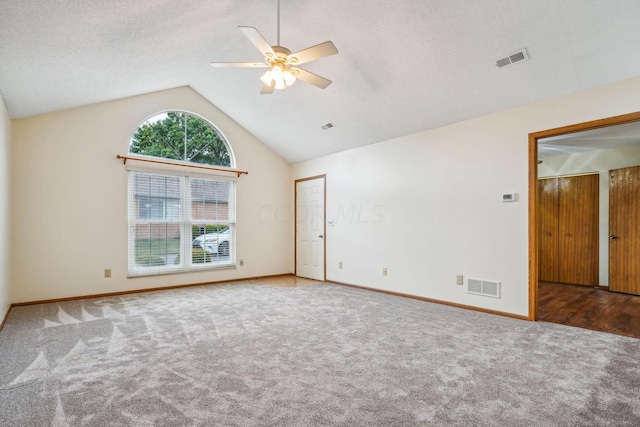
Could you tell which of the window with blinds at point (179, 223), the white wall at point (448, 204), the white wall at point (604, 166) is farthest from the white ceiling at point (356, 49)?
the white wall at point (604, 166)

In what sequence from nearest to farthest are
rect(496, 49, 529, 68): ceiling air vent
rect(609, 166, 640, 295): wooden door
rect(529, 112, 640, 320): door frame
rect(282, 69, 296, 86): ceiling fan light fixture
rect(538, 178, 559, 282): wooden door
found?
rect(282, 69, 296, 86): ceiling fan light fixture, rect(496, 49, 529, 68): ceiling air vent, rect(529, 112, 640, 320): door frame, rect(609, 166, 640, 295): wooden door, rect(538, 178, 559, 282): wooden door

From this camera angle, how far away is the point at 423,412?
1841mm

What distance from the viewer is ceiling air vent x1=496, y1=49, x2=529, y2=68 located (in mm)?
3070

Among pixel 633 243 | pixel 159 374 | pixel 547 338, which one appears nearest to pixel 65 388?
pixel 159 374

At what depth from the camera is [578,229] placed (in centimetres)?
600

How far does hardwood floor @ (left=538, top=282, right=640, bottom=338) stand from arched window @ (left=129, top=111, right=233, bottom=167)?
5.81 metres

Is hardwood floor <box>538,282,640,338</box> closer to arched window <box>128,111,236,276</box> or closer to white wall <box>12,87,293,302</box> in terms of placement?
arched window <box>128,111,236,276</box>

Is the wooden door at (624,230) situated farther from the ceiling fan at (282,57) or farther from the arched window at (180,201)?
the arched window at (180,201)

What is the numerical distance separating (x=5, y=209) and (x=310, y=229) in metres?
4.63

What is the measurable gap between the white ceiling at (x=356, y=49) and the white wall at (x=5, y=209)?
342 mm

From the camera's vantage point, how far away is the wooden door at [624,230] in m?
5.11

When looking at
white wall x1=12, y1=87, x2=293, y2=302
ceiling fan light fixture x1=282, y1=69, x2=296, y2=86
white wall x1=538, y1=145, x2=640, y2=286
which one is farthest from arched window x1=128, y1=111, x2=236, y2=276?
white wall x1=538, y1=145, x2=640, y2=286

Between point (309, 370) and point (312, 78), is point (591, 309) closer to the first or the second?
point (309, 370)

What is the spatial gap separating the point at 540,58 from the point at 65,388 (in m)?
4.89
